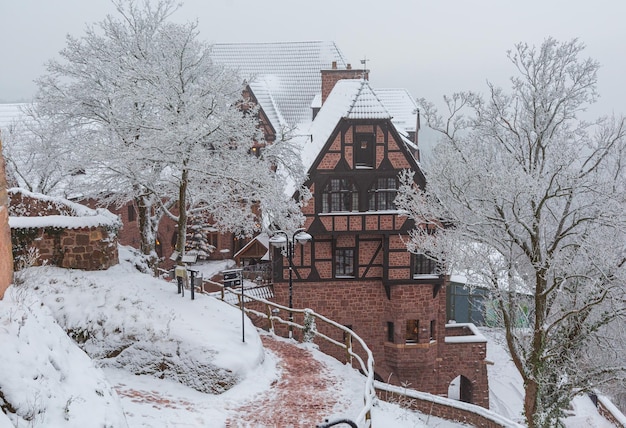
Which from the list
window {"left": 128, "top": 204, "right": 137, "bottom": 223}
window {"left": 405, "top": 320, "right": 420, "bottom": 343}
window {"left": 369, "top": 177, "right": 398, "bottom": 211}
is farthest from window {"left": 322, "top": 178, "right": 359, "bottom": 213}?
window {"left": 128, "top": 204, "right": 137, "bottom": 223}

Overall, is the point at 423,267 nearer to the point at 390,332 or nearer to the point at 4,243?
the point at 390,332

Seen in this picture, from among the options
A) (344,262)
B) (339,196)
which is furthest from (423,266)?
(339,196)

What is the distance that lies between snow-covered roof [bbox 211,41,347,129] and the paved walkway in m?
22.7

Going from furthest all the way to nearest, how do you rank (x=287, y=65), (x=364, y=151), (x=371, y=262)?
(x=287, y=65) < (x=371, y=262) < (x=364, y=151)

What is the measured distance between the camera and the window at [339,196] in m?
21.1

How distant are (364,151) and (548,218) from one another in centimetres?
790

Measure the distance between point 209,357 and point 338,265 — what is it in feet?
39.9

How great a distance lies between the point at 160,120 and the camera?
46.7 ft

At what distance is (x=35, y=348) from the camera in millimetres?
6164

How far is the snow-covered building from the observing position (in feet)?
68.4

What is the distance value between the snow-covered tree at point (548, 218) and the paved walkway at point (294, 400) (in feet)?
16.9

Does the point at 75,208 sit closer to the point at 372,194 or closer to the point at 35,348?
the point at 35,348

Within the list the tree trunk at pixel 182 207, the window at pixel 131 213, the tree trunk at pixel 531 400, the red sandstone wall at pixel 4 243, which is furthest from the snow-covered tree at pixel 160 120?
the window at pixel 131 213

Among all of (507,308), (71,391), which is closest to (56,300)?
(71,391)
